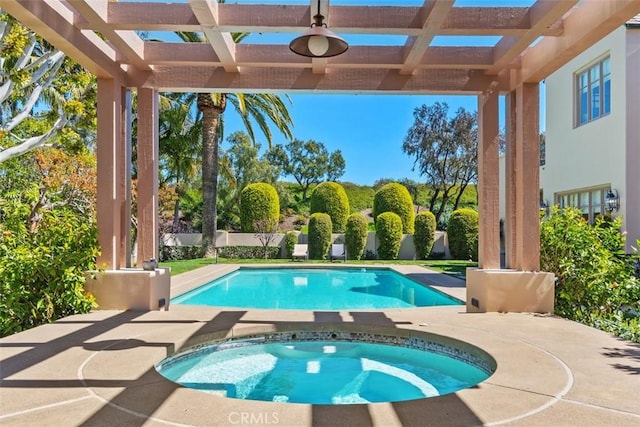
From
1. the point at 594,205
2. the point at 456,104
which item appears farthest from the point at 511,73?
the point at 456,104

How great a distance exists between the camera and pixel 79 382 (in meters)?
3.25

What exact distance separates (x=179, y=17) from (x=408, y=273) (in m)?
9.10

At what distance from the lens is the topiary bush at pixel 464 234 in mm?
17562

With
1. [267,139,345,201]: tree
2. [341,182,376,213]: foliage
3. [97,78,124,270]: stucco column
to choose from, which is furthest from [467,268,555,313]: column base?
[267,139,345,201]: tree

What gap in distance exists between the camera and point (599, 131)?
11375mm

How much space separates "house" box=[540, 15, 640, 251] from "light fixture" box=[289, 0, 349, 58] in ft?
25.9

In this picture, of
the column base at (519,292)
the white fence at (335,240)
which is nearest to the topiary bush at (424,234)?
the white fence at (335,240)

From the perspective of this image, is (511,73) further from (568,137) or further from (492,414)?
(568,137)

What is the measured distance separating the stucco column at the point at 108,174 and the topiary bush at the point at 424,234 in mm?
13902

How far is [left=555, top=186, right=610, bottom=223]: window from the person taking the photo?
11688mm

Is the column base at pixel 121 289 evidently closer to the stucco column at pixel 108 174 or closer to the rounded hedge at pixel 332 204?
the stucco column at pixel 108 174

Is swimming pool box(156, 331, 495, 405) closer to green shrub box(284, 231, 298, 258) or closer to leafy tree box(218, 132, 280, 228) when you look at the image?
green shrub box(284, 231, 298, 258)

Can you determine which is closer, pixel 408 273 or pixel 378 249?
pixel 408 273

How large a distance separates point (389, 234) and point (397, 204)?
173cm
